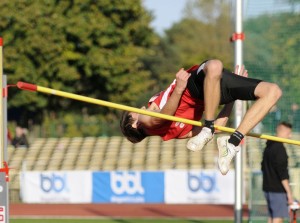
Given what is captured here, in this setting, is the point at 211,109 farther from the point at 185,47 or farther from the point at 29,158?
the point at 185,47

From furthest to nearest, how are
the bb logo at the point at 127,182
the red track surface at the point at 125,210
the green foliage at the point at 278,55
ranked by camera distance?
the bb logo at the point at 127,182
the red track surface at the point at 125,210
the green foliage at the point at 278,55

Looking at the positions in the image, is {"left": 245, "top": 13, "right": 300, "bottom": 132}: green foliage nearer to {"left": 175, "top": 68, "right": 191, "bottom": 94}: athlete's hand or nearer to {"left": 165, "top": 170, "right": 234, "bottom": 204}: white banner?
{"left": 175, "top": 68, "right": 191, "bottom": 94}: athlete's hand

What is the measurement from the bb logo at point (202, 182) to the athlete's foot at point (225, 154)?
13382 millimetres

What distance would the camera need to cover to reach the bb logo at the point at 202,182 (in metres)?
21.9

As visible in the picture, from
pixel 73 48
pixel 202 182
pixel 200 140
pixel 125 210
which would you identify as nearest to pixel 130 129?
pixel 200 140

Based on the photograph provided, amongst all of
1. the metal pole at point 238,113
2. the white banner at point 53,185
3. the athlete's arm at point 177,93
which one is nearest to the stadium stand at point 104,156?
the white banner at point 53,185

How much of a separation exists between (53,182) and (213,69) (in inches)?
568

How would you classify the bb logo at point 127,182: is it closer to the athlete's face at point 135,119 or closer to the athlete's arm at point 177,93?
the athlete's face at point 135,119

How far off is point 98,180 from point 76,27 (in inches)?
418

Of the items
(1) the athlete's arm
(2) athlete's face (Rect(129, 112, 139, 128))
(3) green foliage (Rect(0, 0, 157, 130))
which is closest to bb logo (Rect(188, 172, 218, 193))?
(3) green foliage (Rect(0, 0, 157, 130))

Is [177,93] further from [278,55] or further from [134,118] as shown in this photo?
[278,55]

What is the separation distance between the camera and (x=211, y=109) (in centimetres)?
855

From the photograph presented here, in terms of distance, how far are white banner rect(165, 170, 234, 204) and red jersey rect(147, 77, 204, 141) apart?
41.0ft

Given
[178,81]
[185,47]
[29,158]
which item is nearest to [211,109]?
[178,81]
